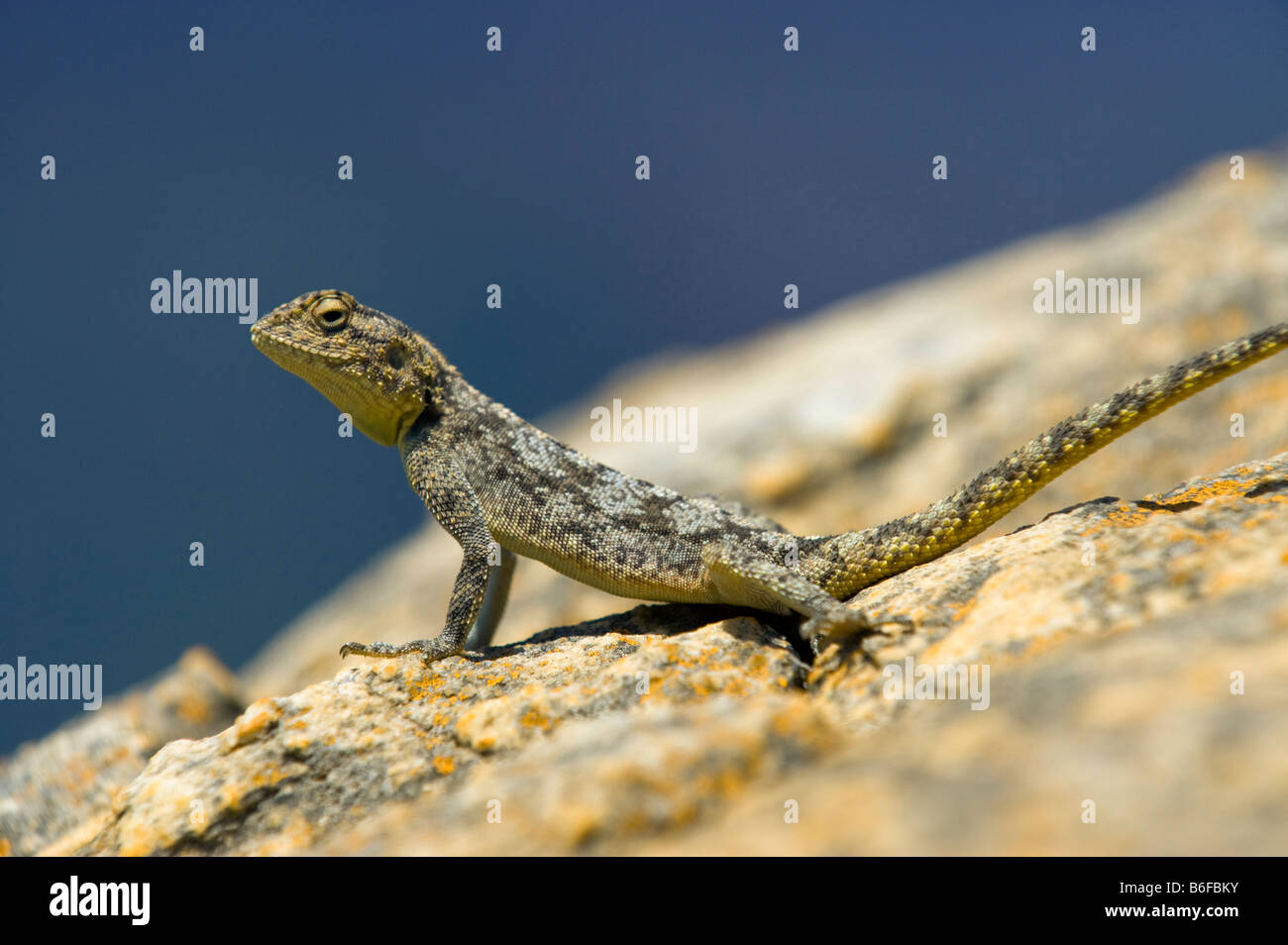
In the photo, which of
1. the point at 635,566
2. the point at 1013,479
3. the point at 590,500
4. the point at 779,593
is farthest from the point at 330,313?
the point at 1013,479

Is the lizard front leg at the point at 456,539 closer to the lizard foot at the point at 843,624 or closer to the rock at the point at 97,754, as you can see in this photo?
the lizard foot at the point at 843,624

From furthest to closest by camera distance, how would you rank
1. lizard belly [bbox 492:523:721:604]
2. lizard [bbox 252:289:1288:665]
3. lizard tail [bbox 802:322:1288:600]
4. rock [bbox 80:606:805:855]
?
lizard belly [bbox 492:523:721:604]
lizard [bbox 252:289:1288:665]
lizard tail [bbox 802:322:1288:600]
rock [bbox 80:606:805:855]

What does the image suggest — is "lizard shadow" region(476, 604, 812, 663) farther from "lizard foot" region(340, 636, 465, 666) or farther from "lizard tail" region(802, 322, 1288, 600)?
"lizard tail" region(802, 322, 1288, 600)

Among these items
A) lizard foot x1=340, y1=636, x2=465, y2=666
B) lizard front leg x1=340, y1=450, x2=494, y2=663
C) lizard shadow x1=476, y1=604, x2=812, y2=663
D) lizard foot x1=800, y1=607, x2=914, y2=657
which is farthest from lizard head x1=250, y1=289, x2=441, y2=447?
lizard foot x1=800, y1=607, x2=914, y2=657

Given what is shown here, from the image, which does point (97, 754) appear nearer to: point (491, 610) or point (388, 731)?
point (491, 610)

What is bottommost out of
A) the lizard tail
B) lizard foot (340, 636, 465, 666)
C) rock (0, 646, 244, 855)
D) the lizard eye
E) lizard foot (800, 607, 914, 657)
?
rock (0, 646, 244, 855)

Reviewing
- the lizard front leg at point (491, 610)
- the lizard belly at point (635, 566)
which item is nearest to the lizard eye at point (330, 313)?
the lizard belly at point (635, 566)
